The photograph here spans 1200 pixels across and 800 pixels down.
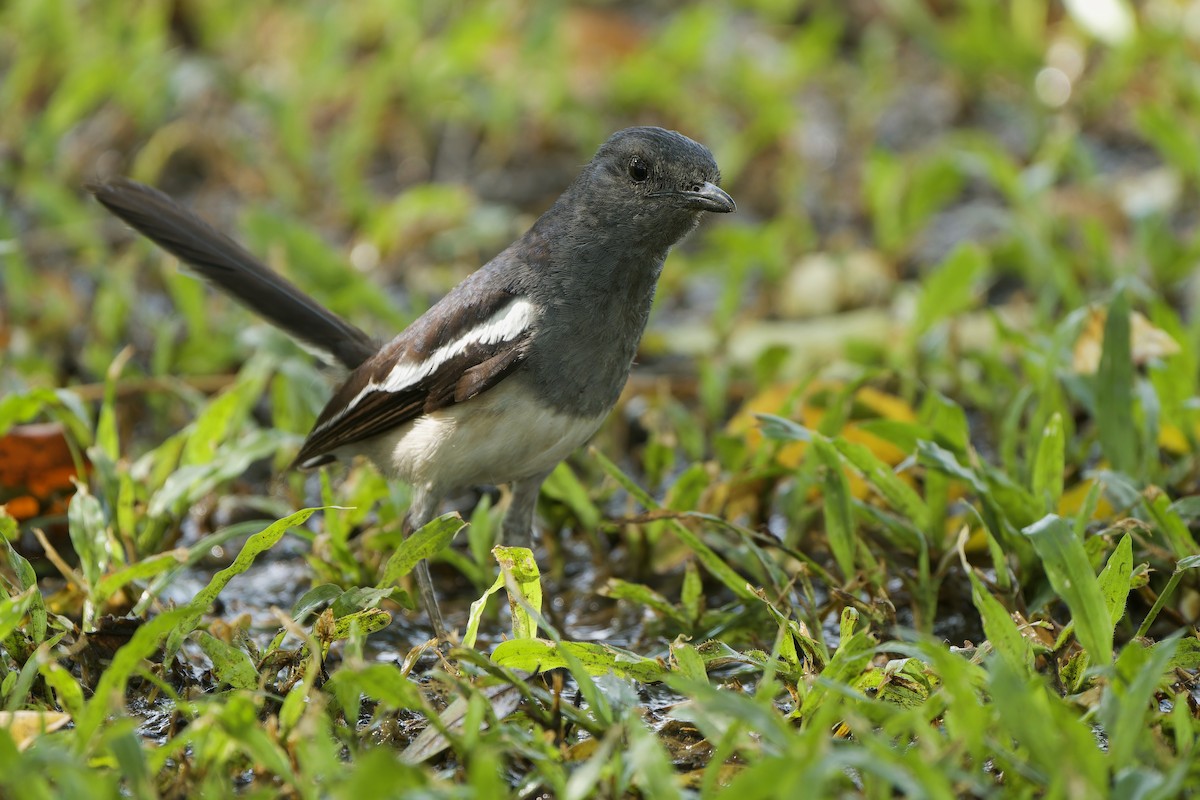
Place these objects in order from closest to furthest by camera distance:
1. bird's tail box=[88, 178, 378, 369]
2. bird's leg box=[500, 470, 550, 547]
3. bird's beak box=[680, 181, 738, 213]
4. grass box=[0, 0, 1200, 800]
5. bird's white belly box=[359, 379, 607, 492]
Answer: grass box=[0, 0, 1200, 800] → bird's white belly box=[359, 379, 607, 492] → bird's beak box=[680, 181, 738, 213] → bird's leg box=[500, 470, 550, 547] → bird's tail box=[88, 178, 378, 369]

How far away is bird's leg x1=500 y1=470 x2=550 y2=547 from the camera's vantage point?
13.4ft

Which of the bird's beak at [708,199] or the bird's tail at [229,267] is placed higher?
the bird's beak at [708,199]

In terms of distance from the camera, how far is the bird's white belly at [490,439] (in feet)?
12.1

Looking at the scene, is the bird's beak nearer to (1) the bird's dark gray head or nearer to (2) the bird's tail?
(1) the bird's dark gray head

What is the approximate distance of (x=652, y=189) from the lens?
389 centimetres

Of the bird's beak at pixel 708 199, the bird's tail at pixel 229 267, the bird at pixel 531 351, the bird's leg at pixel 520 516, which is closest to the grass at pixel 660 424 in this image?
the bird's leg at pixel 520 516

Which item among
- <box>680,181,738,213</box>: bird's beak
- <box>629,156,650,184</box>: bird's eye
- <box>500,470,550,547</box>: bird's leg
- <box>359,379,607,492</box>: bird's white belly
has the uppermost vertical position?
<box>629,156,650,184</box>: bird's eye

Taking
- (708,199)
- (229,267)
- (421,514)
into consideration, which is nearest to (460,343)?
(421,514)

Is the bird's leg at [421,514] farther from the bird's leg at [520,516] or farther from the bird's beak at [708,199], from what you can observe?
the bird's beak at [708,199]

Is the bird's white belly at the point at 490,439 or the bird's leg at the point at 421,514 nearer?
the bird's white belly at the point at 490,439

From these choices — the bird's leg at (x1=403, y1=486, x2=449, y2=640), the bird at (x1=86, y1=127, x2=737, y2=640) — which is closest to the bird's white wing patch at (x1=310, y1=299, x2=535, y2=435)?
the bird at (x1=86, y1=127, x2=737, y2=640)

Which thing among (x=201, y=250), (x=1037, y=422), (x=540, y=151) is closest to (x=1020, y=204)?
(x=1037, y=422)

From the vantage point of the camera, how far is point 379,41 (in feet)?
25.6

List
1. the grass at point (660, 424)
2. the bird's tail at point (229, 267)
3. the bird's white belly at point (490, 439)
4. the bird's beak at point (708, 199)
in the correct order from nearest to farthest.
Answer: the grass at point (660, 424), the bird's white belly at point (490, 439), the bird's beak at point (708, 199), the bird's tail at point (229, 267)
